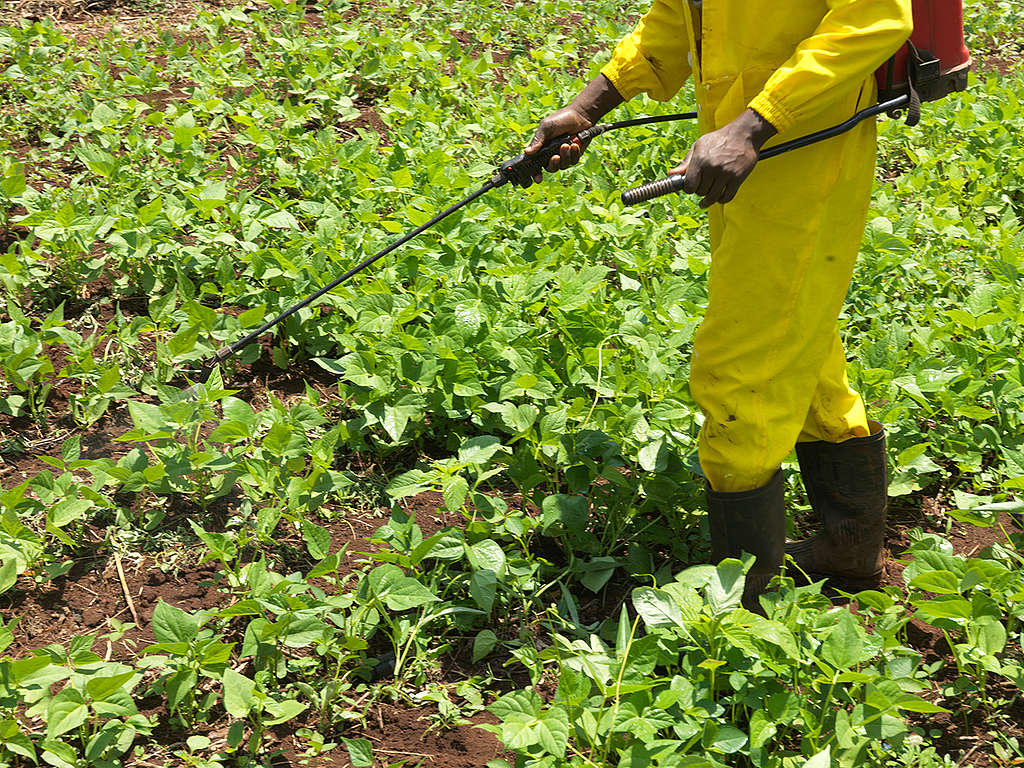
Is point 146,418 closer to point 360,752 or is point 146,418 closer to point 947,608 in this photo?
point 360,752

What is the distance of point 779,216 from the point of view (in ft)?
6.98

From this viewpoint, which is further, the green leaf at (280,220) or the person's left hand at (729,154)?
the green leaf at (280,220)

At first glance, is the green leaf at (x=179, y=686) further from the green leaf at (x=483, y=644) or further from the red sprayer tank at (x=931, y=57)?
the red sprayer tank at (x=931, y=57)

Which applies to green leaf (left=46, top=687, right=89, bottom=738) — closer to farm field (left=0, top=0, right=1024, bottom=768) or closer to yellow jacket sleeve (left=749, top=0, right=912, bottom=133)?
farm field (left=0, top=0, right=1024, bottom=768)

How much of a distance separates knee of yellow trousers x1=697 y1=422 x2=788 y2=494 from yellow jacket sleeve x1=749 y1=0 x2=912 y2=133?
0.71 meters

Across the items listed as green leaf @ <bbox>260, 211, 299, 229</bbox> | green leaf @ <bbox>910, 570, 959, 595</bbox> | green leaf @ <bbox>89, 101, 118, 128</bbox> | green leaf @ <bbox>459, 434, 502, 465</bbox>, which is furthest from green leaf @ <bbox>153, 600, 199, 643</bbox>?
green leaf @ <bbox>89, 101, 118, 128</bbox>

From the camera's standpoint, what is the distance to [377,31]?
234 inches

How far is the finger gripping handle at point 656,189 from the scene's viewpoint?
6.80 ft

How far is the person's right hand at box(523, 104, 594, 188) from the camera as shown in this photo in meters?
2.70

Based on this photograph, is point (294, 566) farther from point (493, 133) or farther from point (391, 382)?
point (493, 133)

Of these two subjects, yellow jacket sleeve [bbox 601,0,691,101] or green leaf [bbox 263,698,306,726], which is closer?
green leaf [bbox 263,698,306,726]

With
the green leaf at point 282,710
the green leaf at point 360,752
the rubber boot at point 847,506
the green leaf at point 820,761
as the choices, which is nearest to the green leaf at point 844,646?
the green leaf at point 820,761

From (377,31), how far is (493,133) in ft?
5.56

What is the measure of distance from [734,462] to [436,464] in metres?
0.76
